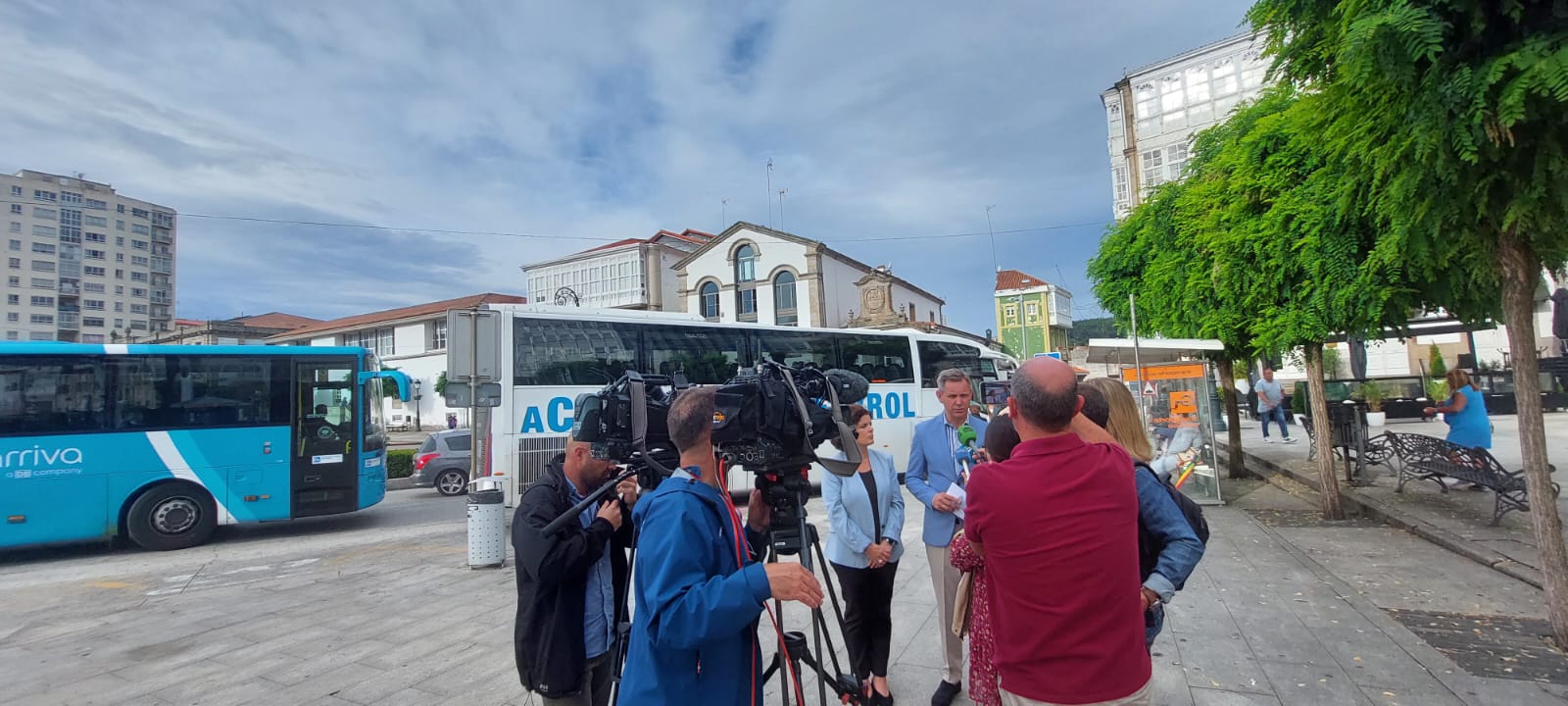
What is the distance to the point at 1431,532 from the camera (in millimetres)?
7035

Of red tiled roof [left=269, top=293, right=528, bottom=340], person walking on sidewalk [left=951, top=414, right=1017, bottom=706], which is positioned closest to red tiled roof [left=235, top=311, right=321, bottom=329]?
red tiled roof [left=269, top=293, right=528, bottom=340]

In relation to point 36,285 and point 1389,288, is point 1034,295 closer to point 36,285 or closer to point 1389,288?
point 1389,288

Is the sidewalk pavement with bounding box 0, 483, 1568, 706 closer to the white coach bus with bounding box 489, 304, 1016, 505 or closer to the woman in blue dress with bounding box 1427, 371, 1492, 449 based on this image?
the woman in blue dress with bounding box 1427, 371, 1492, 449

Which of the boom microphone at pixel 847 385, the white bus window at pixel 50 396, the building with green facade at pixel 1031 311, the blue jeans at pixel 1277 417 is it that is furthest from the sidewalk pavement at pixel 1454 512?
the building with green facade at pixel 1031 311

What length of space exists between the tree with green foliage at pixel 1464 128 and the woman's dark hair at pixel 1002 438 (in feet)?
9.37

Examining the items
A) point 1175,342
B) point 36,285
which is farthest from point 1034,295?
point 36,285

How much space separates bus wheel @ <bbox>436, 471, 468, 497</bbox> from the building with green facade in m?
57.7

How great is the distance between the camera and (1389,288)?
6.68 m

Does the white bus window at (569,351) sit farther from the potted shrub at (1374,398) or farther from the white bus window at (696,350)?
the potted shrub at (1374,398)

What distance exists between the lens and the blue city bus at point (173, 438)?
8.60m

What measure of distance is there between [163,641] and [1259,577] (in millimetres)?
9084

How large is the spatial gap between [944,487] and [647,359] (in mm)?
8141

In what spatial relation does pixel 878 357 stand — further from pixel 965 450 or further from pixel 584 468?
pixel 584 468

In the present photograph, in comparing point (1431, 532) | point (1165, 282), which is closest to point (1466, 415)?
point (1431, 532)
